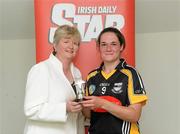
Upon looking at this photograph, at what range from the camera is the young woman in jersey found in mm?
1588

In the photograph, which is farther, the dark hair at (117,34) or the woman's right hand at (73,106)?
the dark hair at (117,34)

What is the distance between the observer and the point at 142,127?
7.94 feet

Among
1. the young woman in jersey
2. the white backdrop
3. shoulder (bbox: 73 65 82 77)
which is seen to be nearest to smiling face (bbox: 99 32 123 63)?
the young woman in jersey

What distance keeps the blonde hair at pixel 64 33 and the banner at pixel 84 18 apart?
11 cm

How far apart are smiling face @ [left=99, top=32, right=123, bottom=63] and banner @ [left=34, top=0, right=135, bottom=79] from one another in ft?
0.54

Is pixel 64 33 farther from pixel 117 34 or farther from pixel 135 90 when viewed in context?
pixel 135 90

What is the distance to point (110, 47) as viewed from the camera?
172cm

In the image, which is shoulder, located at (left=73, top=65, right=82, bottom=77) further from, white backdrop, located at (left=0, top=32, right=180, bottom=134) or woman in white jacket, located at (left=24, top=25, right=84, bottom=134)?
white backdrop, located at (left=0, top=32, right=180, bottom=134)

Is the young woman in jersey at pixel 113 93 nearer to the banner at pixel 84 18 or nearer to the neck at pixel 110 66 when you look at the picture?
the neck at pixel 110 66

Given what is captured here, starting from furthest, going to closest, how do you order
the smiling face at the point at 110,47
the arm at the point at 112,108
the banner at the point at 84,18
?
the banner at the point at 84,18 → the smiling face at the point at 110,47 → the arm at the point at 112,108

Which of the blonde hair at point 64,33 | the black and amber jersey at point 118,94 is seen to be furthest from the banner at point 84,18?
the black and amber jersey at point 118,94

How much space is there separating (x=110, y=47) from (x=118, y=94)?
25cm

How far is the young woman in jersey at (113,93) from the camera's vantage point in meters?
1.59
